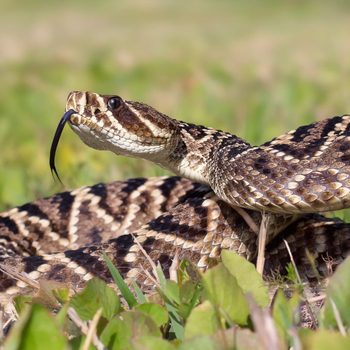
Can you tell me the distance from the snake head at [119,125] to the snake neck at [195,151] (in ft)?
0.24

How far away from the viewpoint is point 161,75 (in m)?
12.8

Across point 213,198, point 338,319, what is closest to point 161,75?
point 213,198

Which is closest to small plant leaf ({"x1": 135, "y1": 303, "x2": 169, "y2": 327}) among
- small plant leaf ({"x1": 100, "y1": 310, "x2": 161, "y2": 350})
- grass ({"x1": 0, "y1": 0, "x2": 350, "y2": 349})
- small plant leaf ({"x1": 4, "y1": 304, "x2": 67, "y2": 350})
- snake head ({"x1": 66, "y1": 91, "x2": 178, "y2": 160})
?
grass ({"x1": 0, "y1": 0, "x2": 350, "y2": 349})

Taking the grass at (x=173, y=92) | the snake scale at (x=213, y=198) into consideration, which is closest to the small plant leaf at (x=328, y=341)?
the grass at (x=173, y=92)

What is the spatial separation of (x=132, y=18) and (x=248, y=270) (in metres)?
26.7

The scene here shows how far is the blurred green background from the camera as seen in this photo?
6.70m

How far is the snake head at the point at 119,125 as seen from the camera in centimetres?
381

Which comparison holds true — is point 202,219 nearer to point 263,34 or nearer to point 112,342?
point 112,342

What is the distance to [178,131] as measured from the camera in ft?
13.5

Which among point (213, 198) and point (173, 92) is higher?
point (173, 92)

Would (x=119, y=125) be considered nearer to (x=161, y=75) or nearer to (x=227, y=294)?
(x=227, y=294)

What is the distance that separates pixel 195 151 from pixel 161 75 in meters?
8.82

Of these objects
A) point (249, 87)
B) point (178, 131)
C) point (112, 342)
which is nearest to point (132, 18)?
point (249, 87)

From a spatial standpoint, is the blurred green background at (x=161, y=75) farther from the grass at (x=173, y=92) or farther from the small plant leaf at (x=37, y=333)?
the small plant leaf at (x=37, y=333)
